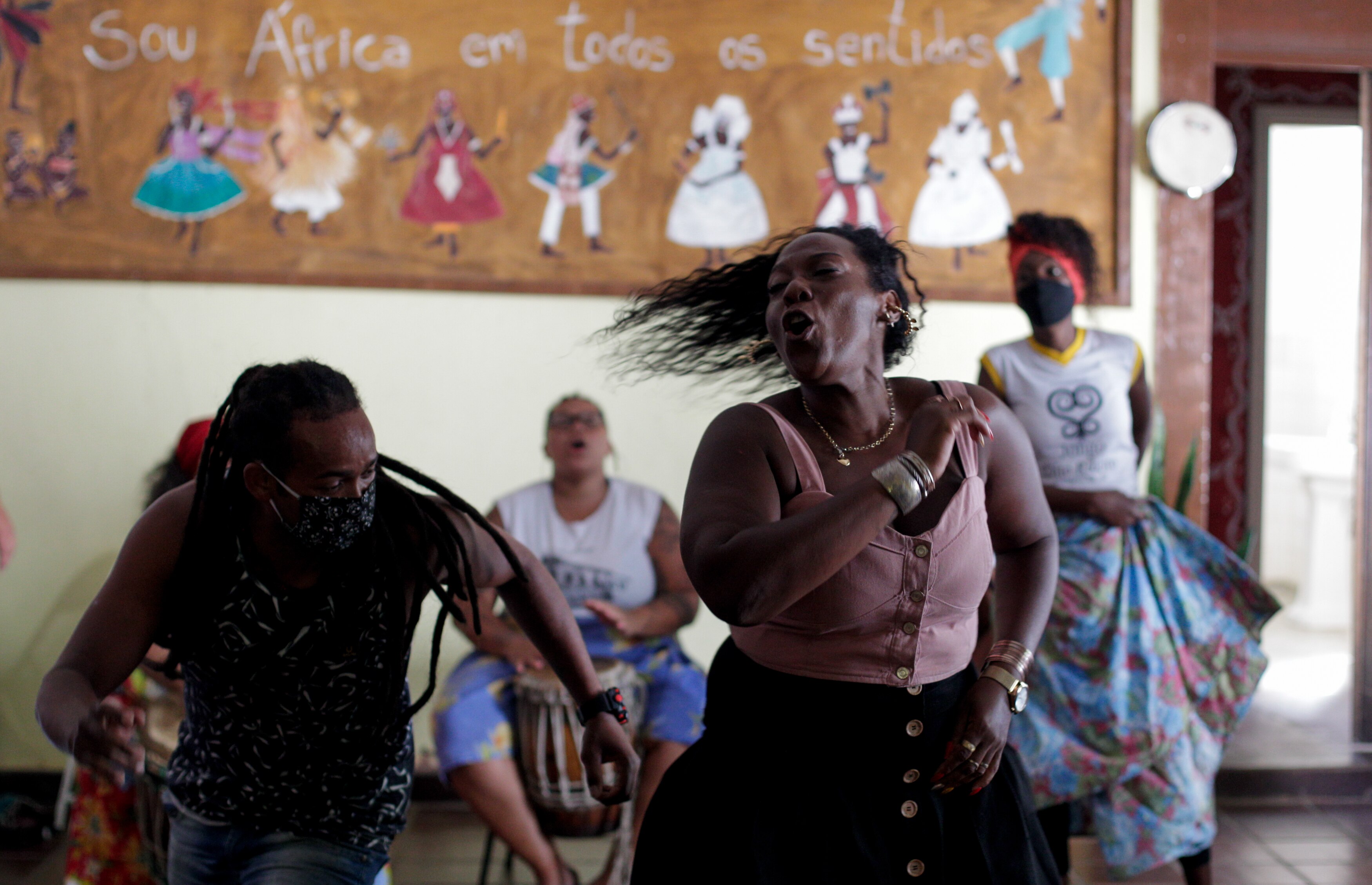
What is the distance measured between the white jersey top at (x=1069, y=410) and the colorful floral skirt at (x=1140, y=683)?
5.4 inches

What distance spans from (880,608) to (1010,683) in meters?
0.28

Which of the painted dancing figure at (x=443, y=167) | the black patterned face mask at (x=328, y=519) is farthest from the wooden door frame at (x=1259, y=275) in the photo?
the black patterned face mask at (x=328, y=519)

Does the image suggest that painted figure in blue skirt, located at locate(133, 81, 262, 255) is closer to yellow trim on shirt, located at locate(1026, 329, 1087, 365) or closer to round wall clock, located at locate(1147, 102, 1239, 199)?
yellow trim on shirt, located at locate(1026, 329, 1087, 365)

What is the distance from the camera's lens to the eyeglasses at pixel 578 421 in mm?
3703

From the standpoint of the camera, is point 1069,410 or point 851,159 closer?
point 1069,410

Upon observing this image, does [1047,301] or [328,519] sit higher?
[1047,301]

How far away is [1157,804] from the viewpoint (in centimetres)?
312

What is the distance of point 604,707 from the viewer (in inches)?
75.6

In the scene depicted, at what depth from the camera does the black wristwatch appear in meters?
1.91

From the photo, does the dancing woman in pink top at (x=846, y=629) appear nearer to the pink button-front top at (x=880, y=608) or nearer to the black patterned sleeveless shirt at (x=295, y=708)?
the pink button-front top at (x=880, y=608)

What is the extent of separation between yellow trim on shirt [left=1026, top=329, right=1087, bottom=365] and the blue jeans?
2290mm

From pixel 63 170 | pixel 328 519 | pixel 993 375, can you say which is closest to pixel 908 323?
pixel 328 519

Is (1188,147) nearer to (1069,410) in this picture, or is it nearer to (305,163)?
(1069,410)

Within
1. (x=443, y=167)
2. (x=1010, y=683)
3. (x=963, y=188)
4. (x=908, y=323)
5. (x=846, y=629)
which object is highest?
(x=443, y=167)
